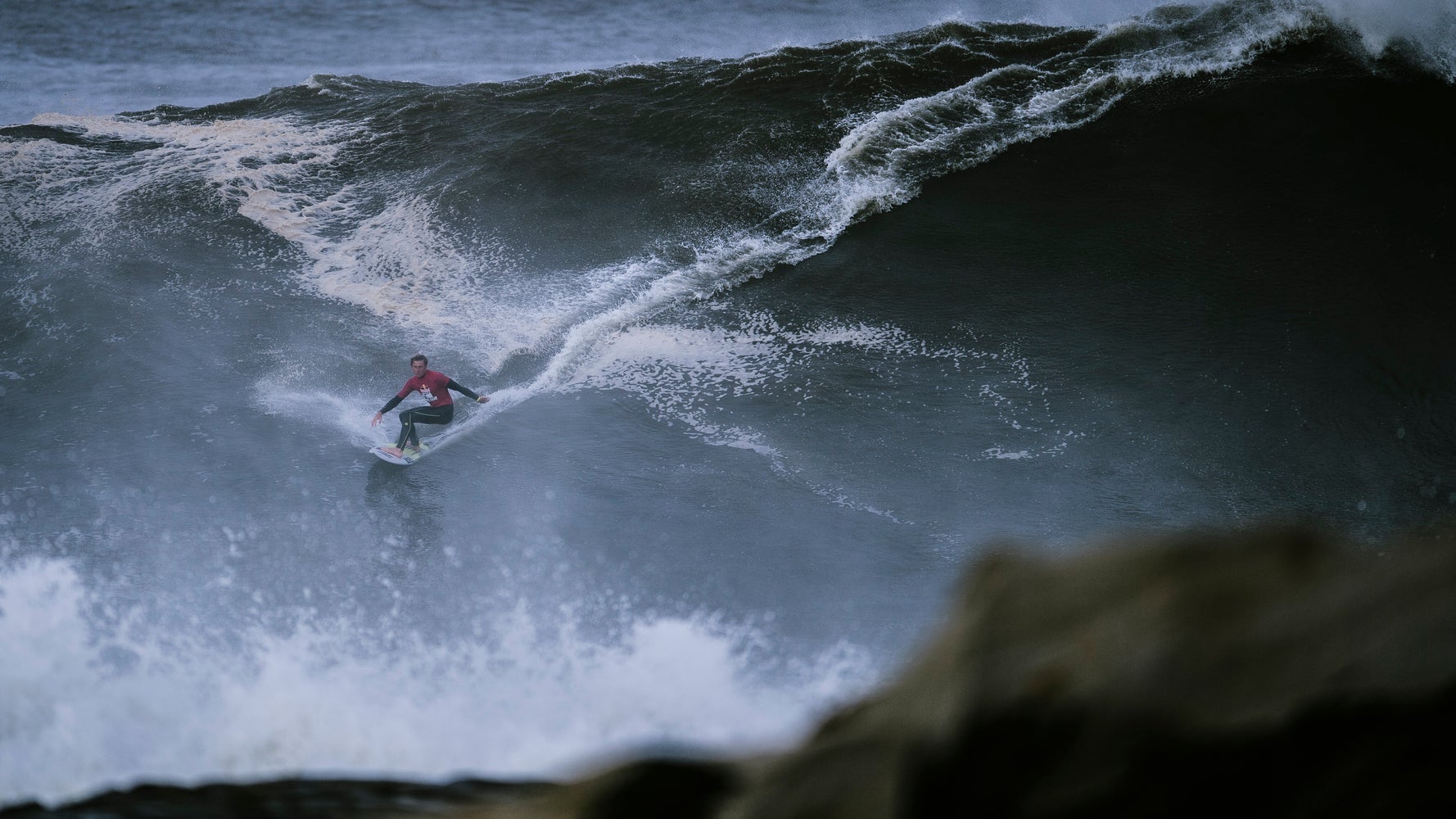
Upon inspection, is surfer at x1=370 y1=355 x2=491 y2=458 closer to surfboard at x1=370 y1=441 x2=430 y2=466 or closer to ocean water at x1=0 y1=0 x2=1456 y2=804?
surfboard at x1=370 y1=441 x2=430 y2=466

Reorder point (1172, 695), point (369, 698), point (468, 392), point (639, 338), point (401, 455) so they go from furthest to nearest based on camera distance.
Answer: point (639, 338)
point (468, 392)
point (401, 455)
point (369, 698)
point (1172, 695)

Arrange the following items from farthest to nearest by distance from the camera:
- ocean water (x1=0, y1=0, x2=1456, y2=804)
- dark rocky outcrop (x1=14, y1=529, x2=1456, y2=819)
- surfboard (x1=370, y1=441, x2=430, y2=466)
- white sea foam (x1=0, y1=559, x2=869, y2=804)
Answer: surfboard (x1=370, y1=441, x2=430, y2=466)
ocean water (x1=0, y1=0, x2=1456, y2=804)
white sea foam (x1=0, y1=559, x2=869, y2=804)
dark rocky outcrop (x1=14, y1=529, x2=1456, y2=819)

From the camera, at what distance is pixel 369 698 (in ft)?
18.9

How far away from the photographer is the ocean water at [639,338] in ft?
19.5

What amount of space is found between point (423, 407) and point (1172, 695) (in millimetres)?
7287

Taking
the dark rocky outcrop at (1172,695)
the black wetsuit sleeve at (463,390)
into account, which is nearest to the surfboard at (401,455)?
the black wetsuit sleeve at (463,390)

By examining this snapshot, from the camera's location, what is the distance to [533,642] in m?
5.97

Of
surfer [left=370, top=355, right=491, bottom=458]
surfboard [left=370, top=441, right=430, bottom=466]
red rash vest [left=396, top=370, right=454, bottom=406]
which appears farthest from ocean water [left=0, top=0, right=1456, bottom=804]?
red rash vest [left=396, top=370, right=454, bottom=406]

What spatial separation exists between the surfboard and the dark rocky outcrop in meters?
6.91

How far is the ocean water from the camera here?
596cm

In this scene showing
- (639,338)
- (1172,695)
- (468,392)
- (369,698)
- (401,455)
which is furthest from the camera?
(639,338)

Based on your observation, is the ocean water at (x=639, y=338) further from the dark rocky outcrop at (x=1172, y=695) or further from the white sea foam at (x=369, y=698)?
the dark rocky outcrop at (x=1172, y=695)

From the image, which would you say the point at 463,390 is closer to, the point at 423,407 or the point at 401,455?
the point at 423,407

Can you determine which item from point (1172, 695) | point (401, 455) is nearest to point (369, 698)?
point (401, 455)
